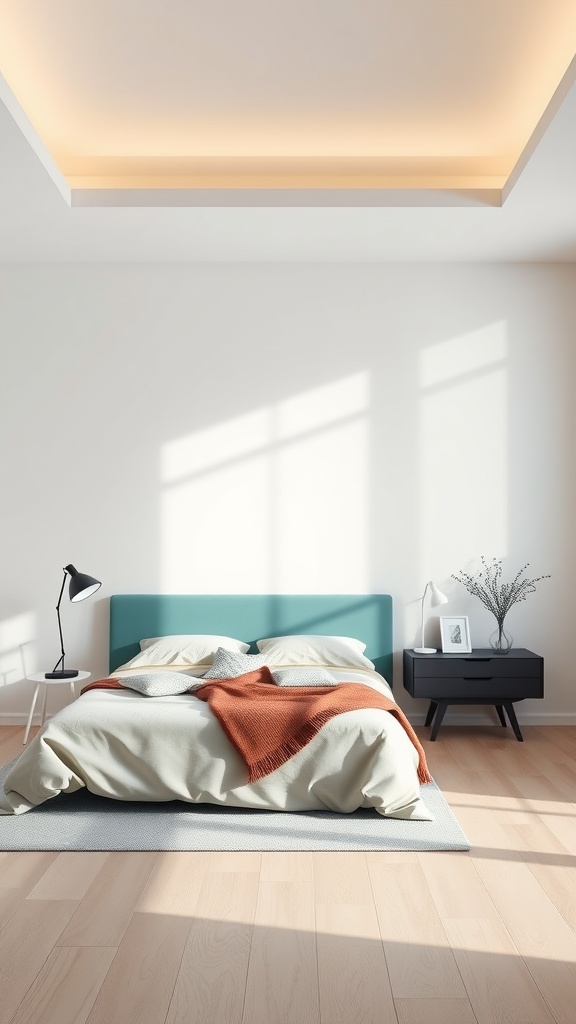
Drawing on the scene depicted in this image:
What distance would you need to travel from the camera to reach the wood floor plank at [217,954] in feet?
6.39

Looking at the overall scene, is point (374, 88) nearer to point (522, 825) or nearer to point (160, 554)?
point (160, 554)

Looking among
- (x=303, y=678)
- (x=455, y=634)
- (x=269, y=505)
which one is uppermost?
(x=269, y=505)

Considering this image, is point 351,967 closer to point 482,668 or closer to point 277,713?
point 277,713

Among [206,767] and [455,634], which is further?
[455,634]

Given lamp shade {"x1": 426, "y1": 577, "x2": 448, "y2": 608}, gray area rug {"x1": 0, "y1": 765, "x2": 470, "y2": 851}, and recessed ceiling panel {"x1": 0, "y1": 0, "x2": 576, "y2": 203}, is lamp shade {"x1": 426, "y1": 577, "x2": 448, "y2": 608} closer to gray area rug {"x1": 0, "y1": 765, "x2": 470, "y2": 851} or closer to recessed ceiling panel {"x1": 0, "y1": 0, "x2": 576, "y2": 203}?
gray area rug {"x1": 0, "y1": 765, "x2": 470, "y2": 851}

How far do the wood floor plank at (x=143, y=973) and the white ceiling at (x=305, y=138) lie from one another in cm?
275

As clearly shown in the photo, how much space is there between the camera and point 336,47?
10.6ft

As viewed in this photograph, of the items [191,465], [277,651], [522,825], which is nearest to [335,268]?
[191,465]

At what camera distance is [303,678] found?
3.85 m

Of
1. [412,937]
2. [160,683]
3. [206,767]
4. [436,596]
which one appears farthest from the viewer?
[436,596]

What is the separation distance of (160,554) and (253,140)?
222 cm

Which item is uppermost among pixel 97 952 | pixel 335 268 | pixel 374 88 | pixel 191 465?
pixel 374 88

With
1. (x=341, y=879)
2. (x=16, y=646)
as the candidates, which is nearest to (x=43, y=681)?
(x=16, y=646)

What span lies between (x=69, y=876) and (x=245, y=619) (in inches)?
86.2
